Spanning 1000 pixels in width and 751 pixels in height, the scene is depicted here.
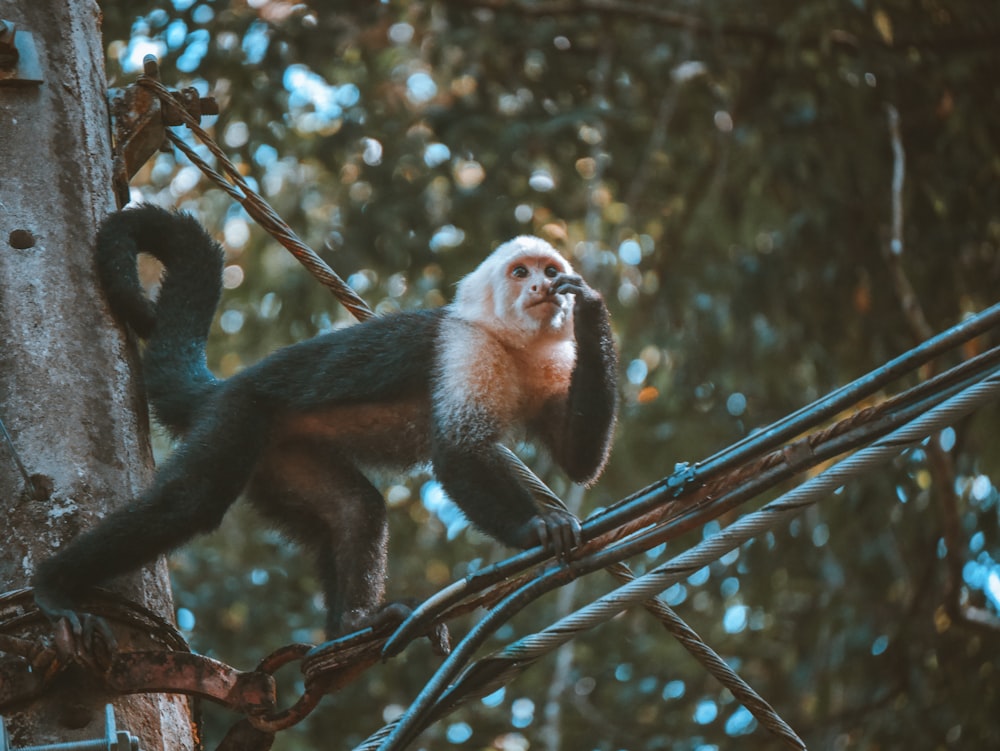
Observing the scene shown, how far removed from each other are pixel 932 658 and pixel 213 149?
18.5ft

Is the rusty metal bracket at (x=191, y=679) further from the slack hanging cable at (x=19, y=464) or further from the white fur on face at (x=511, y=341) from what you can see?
the white fur on face at (x=511, y=341)

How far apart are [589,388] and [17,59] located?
2158 millimetres

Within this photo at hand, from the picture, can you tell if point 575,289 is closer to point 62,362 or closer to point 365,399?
point 365,399

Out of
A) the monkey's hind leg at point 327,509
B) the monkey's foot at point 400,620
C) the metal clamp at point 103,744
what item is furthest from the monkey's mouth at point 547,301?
the metal clamp at point 103,744

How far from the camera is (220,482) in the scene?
3898mm

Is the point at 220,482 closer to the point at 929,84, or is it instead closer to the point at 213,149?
the point at 213,149

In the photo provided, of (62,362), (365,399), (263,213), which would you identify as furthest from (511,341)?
(62,362)

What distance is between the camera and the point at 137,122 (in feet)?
14.1

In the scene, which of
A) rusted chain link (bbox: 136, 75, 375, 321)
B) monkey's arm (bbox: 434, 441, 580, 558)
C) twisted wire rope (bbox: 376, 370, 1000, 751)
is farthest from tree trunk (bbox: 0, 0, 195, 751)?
monkey's arm (bbox: 434, 441, 580, 558)

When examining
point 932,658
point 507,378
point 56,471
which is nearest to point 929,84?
point 932,658

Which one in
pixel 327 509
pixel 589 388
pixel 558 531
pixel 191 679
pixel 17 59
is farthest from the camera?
pixel 327 509

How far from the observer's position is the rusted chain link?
423 centimetres

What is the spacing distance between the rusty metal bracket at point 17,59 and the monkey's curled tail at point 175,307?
19.9 inches

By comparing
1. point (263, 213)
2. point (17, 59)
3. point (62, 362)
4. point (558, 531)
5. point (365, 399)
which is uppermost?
point (17, 59)
